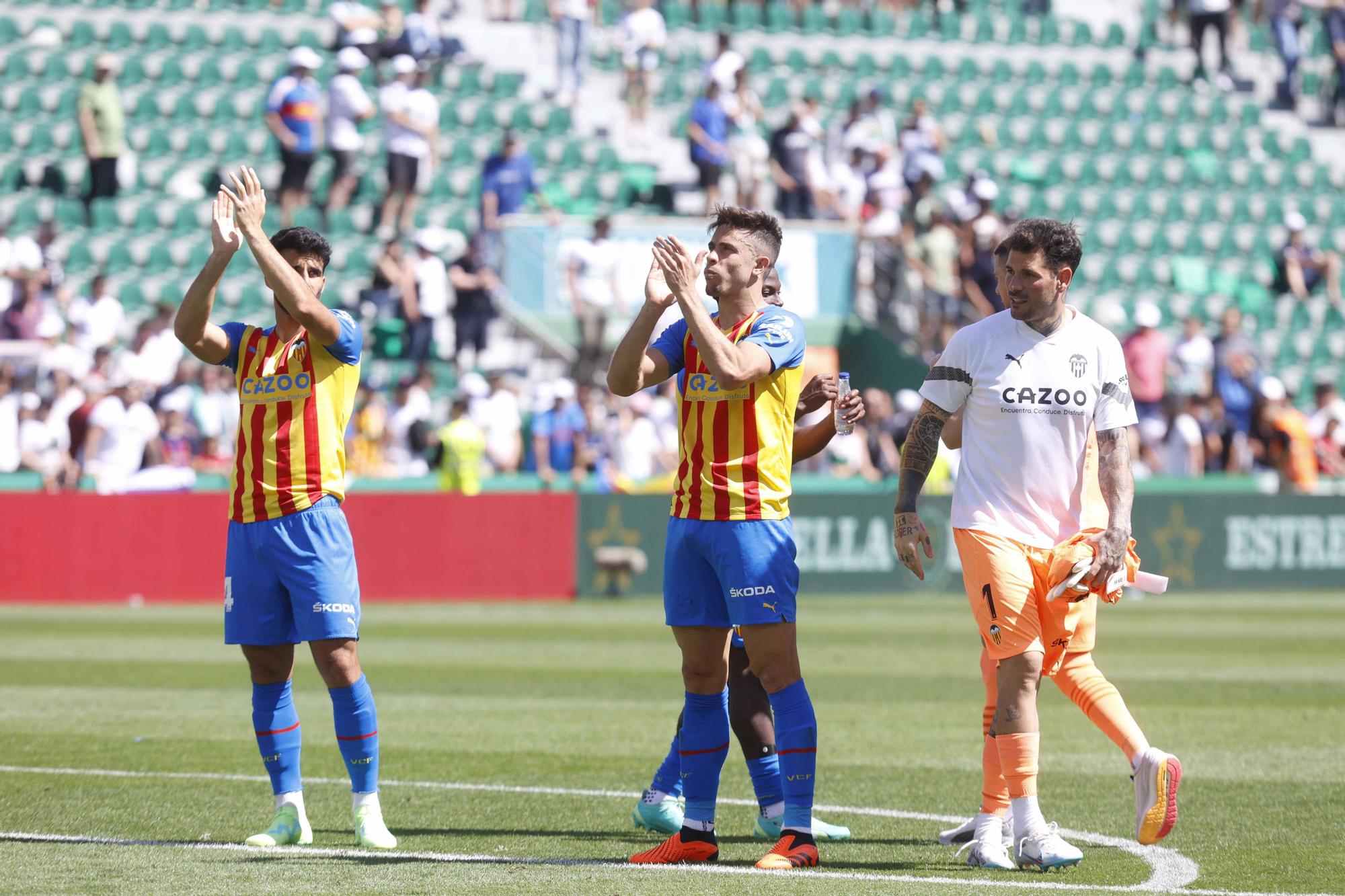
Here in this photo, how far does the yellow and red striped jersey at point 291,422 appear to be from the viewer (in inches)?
269

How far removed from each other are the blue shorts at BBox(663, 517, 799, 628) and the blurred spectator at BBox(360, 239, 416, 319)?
50.4 feet

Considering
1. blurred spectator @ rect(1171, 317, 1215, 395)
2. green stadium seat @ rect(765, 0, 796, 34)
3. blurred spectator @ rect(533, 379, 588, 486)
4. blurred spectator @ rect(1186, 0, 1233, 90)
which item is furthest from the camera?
blurred spectator @ rect(1186, 0, 1233, 90)

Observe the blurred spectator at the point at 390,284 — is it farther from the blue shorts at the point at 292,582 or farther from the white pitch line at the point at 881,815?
the blue shorts at the point at 292,582

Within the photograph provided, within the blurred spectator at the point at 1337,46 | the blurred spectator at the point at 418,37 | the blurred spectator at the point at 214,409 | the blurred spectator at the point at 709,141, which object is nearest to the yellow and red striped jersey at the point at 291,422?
the blurred spectator at the point at 214,409

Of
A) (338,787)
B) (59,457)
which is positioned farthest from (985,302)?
(338,787)

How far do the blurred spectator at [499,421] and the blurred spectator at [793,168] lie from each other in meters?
6.01

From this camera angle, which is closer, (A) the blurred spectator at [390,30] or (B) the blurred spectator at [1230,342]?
(B) the blurred spectator at [1230,342]

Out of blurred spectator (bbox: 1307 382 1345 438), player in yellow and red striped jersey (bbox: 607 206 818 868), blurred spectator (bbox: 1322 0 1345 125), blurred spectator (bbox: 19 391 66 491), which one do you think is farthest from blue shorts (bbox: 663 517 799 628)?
blurred spectator (bbox: 1322 0 1345 125)

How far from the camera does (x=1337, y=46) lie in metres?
32.6

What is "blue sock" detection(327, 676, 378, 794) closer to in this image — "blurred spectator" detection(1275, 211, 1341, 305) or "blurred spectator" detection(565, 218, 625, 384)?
"blurred spectator" detection(565, 218, 625, 384)

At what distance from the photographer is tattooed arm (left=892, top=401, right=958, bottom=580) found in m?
6.56

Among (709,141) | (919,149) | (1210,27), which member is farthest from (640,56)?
(1210,27)

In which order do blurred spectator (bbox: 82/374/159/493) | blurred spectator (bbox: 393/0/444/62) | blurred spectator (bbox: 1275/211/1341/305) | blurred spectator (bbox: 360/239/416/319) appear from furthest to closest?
blurred spectator (bbox: 1275/211/1341/305), blurred spectator (bbox: 393/0/444/62), blurred spectator (bbox: 360/239/416/319), blurred spectator (bbox: 82/374/159/493)

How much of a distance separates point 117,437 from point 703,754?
1293 cm
